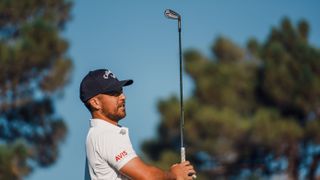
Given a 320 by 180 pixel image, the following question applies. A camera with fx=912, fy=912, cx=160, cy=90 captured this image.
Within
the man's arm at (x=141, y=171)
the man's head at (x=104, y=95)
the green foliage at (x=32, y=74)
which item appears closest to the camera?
the man's arm at (x=141, y=171)

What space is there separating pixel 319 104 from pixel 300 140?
1.30 meters

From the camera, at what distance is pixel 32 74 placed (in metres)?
29.0

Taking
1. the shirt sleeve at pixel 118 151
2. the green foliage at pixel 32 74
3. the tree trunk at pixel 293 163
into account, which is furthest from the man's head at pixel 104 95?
the tree trunk at pixel 293 163

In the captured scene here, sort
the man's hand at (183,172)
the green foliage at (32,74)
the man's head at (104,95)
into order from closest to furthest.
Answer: the man's hand at (183,172) < the man's head at (104,95) < the green foliage at (32,74)

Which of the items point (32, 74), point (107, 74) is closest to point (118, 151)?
point (107, 74)

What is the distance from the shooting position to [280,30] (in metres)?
30.8

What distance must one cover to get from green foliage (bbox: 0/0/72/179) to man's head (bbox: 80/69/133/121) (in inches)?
844

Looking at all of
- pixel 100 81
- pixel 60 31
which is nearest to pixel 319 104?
pixel 60 31

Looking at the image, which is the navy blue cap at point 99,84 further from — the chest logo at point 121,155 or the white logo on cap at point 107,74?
the chest logo at point 121,155

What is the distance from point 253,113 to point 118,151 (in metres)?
25.5

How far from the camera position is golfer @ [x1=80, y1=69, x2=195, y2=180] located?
5.12 m

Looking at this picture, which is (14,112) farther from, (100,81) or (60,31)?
(100,81)

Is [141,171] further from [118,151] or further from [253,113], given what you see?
[253,113]

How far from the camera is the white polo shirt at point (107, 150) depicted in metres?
5.14
